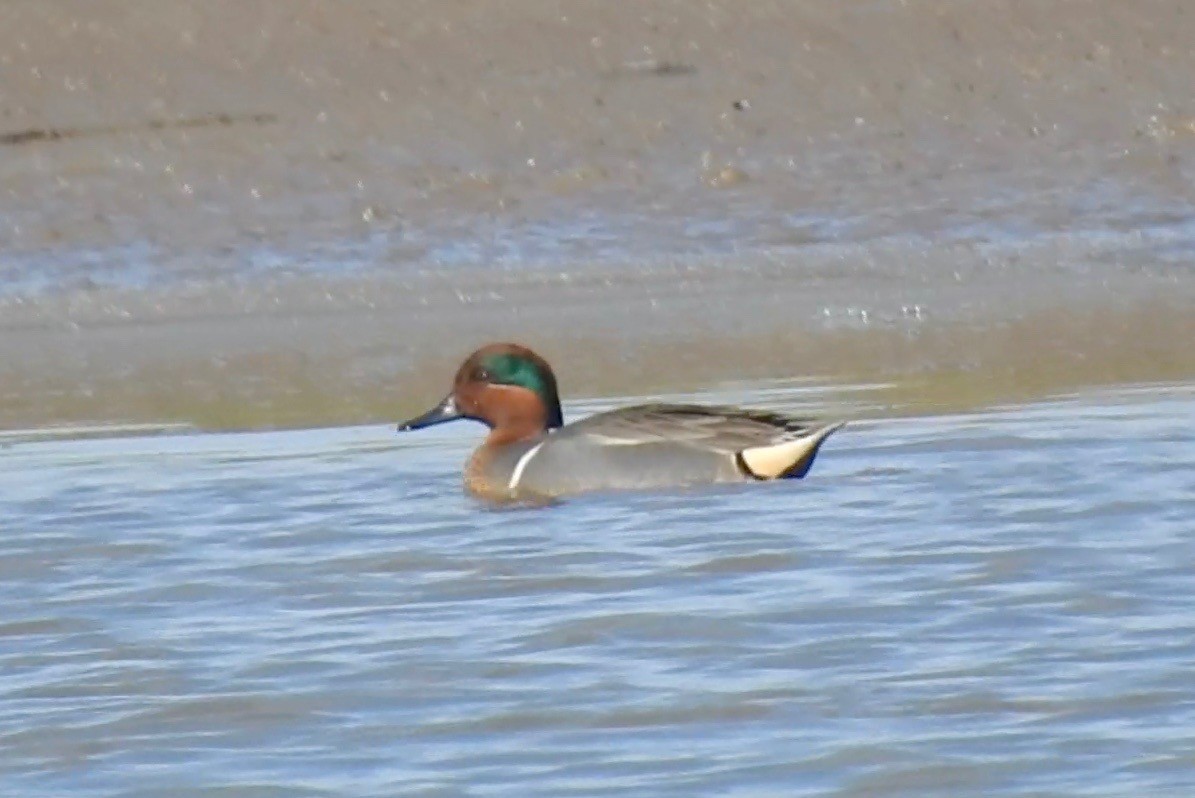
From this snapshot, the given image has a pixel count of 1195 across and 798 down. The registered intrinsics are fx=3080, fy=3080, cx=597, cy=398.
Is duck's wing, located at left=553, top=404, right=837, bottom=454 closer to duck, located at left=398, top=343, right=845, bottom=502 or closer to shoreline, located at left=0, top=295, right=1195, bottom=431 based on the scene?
duck, located at left=398, top=343, right=845, bottom=502

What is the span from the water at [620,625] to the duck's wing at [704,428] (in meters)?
0.16

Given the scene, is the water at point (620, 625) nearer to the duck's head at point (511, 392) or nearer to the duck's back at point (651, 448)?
the duck's back at point (651, 448)

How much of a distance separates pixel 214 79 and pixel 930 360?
484 centimetres

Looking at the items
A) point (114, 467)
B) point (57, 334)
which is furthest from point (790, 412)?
point (57, 334)

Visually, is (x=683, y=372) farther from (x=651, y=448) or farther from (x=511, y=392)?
(x=651, y=448)

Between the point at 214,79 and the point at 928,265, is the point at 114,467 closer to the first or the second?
the point at 928,265

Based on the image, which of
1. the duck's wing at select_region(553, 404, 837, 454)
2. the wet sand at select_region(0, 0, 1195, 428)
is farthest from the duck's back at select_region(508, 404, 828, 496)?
the wet sand at select_region(0, 0, 1195, 428)

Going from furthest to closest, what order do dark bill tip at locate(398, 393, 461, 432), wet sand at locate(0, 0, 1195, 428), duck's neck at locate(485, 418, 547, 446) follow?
1. wet sand at locate(0, 0, 1195, 428)
2. dark bill tip at locate(398, 393, 461, 432)
3. duck's neck at locate(485, 418, 547, 446)

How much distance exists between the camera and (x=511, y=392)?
894 centimetres

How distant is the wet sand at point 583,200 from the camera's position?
10.9 m

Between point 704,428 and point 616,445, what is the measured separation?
26 centimetres

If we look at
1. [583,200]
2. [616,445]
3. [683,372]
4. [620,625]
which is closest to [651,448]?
[616,445]

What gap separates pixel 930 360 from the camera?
10.5 metres

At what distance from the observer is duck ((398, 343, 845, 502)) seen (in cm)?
827
